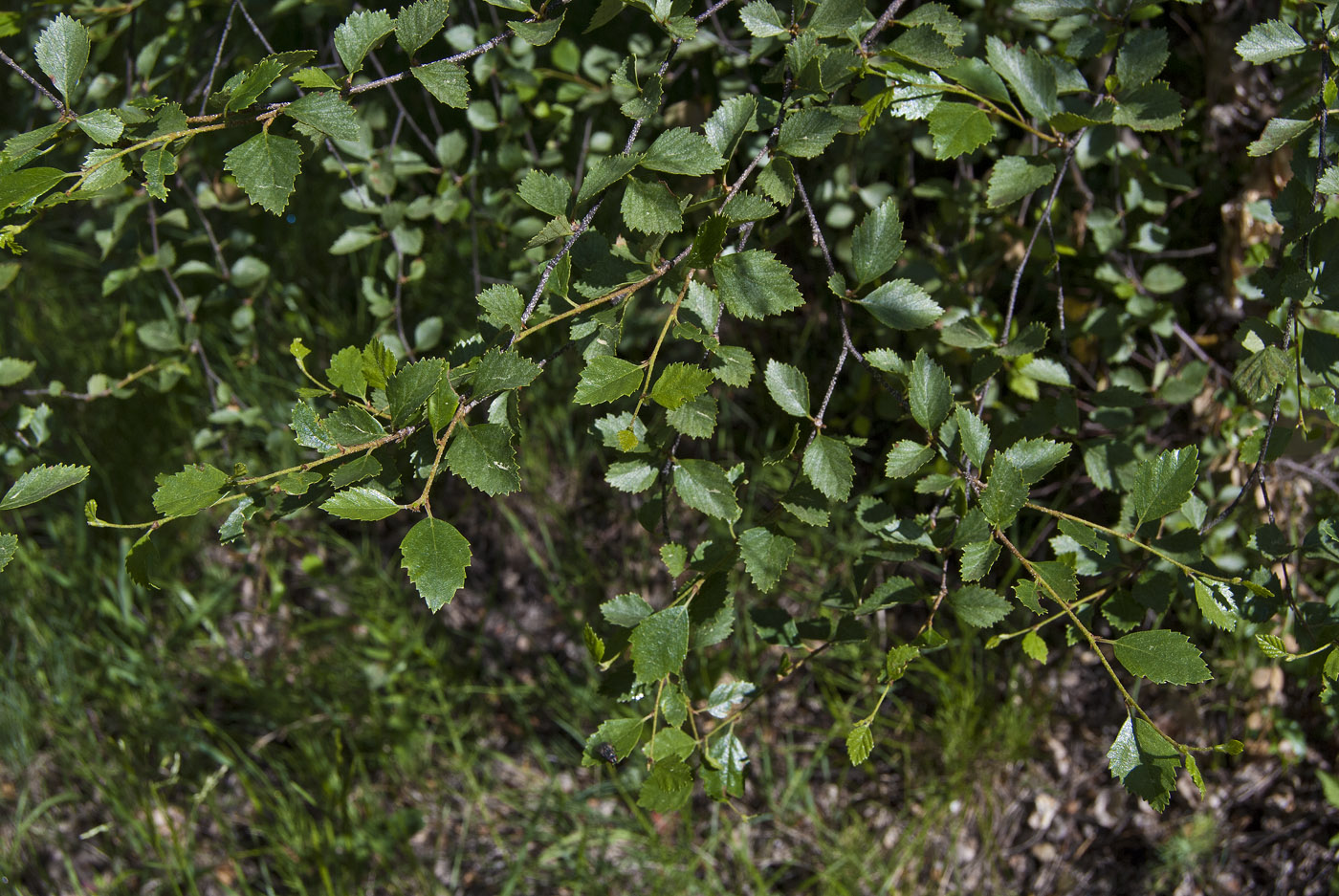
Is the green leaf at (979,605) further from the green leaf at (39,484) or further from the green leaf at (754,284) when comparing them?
the green leaf at (39,484)

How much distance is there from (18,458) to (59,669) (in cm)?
85

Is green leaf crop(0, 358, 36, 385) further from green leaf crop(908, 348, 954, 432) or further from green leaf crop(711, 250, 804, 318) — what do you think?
green leaf crop(908, 348, 954, 432)

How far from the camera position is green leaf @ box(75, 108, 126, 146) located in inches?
31.1

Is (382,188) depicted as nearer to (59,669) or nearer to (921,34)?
(921,34)

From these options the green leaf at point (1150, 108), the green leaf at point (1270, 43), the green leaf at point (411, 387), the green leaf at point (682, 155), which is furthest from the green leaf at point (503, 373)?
the green leaf at point (1270, 43)

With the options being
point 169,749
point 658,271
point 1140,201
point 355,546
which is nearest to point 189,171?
point 355,546

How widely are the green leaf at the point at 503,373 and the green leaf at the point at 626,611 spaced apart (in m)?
0.28

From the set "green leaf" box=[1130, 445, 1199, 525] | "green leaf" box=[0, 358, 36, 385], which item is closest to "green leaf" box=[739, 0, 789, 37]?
"green leaf" box=[1130, 445, 1199, 525]

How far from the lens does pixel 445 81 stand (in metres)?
0.87

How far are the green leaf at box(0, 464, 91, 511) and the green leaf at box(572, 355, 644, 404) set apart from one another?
43 cm

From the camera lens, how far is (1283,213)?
95 cm

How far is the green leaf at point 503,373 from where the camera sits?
2.45 feet

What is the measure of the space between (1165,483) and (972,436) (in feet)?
0.61

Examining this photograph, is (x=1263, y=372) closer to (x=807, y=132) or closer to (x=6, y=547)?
(x=807, y=132)
